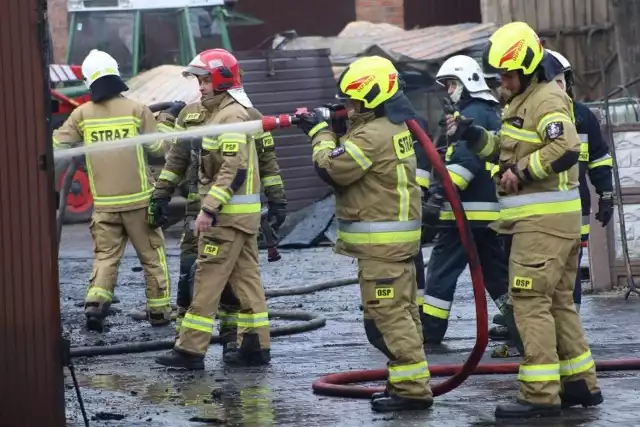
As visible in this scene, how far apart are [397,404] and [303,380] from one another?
1.13 metres

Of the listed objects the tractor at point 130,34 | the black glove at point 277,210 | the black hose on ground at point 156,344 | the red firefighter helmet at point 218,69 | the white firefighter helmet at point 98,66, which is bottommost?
the black hose on ground at point 156,344

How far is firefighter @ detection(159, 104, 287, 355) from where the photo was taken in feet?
29.8

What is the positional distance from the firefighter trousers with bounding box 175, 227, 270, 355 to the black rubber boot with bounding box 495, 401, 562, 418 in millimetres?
2233

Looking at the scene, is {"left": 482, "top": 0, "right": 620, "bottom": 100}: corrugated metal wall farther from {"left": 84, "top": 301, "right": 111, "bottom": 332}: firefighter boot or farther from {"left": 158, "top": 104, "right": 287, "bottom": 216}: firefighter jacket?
{"left": 158, "top": 104, "right": 287, "bottom": 216}: firefighter jacket

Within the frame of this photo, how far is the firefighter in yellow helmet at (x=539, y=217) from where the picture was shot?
6832 millimetres

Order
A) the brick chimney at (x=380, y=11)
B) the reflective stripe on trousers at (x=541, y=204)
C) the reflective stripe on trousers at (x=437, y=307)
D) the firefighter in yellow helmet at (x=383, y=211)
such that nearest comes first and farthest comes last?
the reflective stripe on trousers at (x=541, y=204) < the firefighter in yellow helmet at (x=383, y=211) < the reflective stripe on trousers at (x=437, y=307) < the brick chimney at (x=380, y=11)

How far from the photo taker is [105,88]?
33.8ft

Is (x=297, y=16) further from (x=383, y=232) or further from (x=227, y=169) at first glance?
(x=383, y=232)

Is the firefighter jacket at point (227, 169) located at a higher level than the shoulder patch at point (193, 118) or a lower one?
lower

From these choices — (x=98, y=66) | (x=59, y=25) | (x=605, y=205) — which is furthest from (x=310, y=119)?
(x=59, y=25)

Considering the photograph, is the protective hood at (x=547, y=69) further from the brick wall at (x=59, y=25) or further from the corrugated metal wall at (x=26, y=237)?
the brick wall at (x=59, y=25)

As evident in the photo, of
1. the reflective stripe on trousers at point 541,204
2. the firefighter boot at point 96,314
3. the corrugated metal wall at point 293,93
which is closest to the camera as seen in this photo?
the reflective stripe on trousers at point 541,204

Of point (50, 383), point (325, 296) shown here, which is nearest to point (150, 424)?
point (50, 383)

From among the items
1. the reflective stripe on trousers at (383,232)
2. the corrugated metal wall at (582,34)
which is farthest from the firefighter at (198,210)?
the corrugated metal wall at (582,34)
